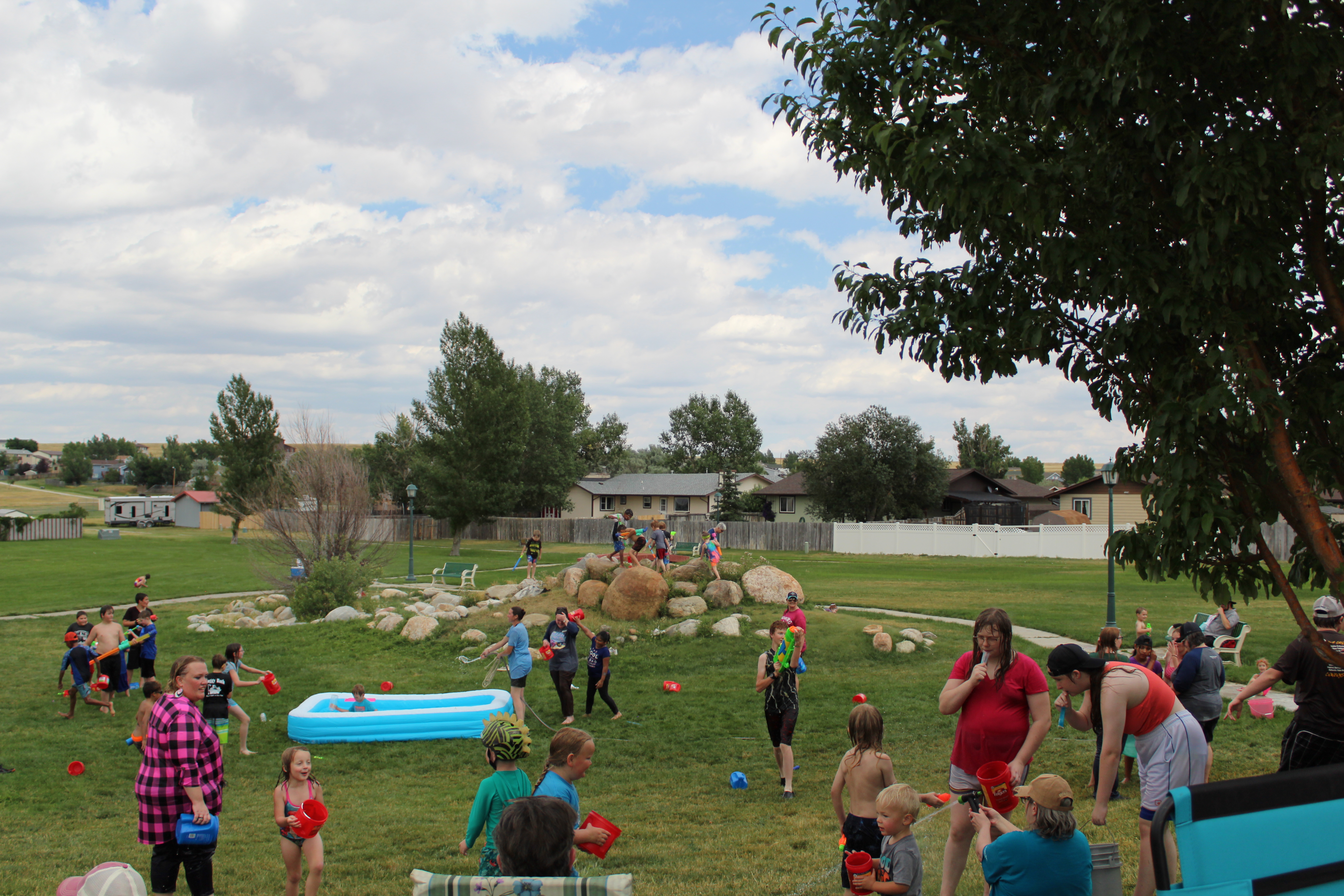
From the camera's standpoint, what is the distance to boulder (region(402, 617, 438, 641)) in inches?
728

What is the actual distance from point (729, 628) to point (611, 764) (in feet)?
23.5

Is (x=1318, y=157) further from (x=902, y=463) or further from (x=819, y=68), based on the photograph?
(x=902, y=463)

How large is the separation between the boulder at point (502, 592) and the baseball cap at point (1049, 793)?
17838 millimetres

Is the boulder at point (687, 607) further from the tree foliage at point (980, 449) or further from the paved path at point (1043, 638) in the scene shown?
the tree foliage at point (980, 449)

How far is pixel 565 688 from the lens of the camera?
40.1ft

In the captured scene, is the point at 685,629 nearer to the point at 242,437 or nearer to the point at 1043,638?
the point at 1043,638

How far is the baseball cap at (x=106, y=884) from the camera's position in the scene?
3.24 meters

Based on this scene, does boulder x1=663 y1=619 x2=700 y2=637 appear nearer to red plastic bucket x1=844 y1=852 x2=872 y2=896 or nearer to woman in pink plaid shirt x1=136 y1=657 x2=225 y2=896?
woman in pink plaid shirt x1=136 y1=657 x2=225 y2=896

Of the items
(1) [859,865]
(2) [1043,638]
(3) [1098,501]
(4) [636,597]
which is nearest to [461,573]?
(4) [636,597]

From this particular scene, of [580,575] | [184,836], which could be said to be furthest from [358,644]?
[184,836]

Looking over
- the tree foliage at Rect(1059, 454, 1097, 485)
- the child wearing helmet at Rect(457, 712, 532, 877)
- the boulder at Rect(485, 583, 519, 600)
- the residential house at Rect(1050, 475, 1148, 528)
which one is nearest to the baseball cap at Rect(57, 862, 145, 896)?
the child wearing helmet at Rect(457, 712, 532, 877)

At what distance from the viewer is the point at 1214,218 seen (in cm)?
403

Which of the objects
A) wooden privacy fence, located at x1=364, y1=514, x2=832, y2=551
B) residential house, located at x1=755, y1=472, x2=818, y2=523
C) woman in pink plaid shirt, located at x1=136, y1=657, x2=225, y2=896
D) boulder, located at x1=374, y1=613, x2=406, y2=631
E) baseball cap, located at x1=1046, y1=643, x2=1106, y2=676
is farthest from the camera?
residential house, located at x1=755, y1=472, x2=818, y2=523

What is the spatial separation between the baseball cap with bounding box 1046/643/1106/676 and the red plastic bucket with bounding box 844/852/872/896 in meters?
1.36
